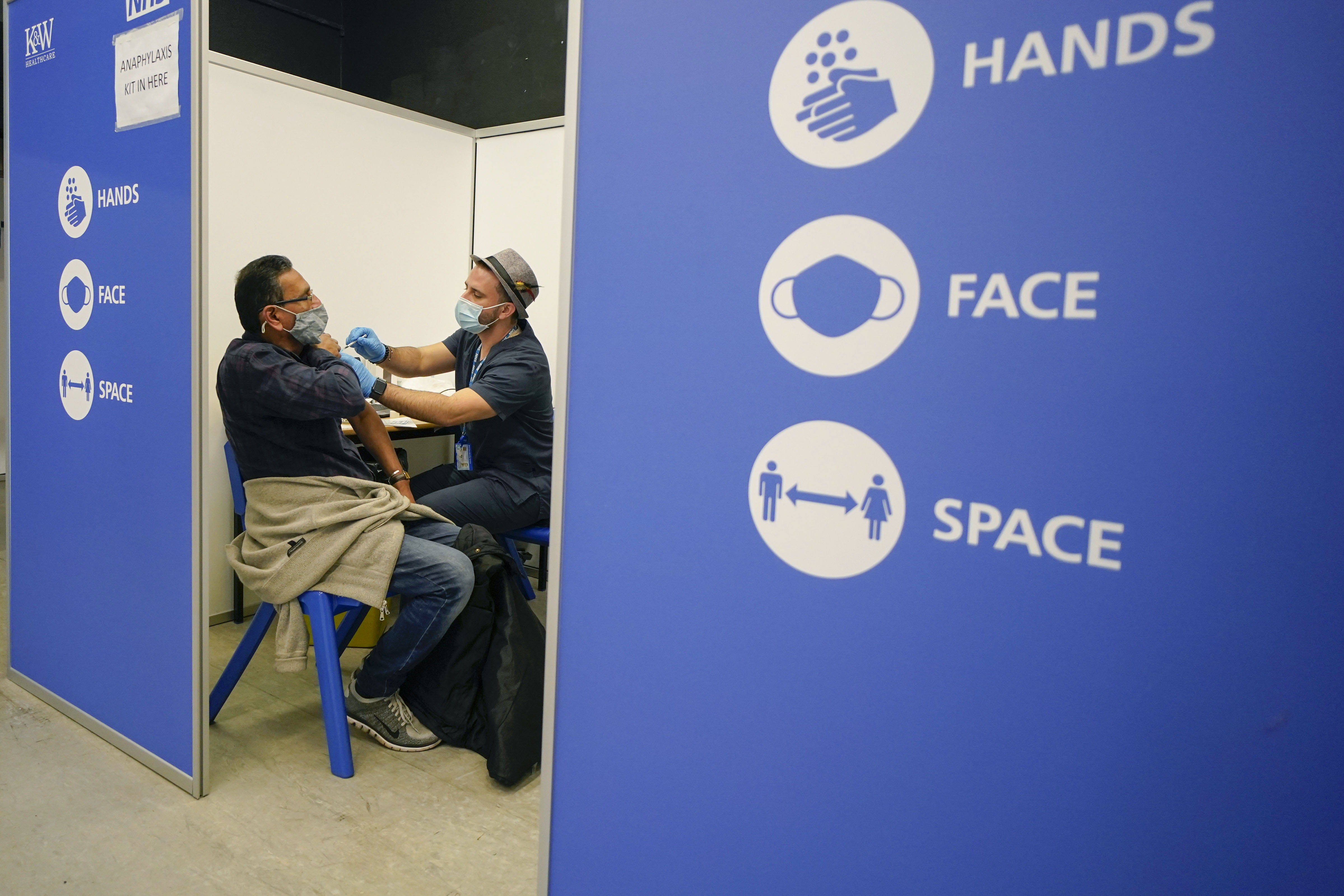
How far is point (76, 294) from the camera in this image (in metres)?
2.34

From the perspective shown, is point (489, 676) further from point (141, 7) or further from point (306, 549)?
point (141, 7)

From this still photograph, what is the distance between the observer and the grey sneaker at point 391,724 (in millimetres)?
2395

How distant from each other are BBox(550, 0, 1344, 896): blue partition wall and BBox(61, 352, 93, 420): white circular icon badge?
163 cm

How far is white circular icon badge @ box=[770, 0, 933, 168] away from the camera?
102 cm

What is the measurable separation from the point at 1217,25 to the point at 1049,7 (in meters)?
0.16

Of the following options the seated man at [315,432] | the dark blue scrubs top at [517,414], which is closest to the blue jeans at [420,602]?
the seated man at [315,432]

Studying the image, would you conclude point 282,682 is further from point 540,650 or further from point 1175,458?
point 1175,458

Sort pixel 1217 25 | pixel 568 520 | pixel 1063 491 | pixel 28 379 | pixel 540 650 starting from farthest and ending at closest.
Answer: pixel 28 379, pixel 540 650, pixel 568 520, pixel 1063 491, pixel 1217 25

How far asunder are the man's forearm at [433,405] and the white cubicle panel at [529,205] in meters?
1.01

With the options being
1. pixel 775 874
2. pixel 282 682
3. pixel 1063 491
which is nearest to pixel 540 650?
pixel 282 682

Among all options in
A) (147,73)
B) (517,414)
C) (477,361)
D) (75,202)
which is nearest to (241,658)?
(517,414)

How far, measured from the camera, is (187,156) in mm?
1943

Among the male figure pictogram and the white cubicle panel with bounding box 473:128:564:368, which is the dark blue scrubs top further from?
the male figure pictogram

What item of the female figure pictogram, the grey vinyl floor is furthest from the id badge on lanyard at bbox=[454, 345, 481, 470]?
the female figure pictogram
